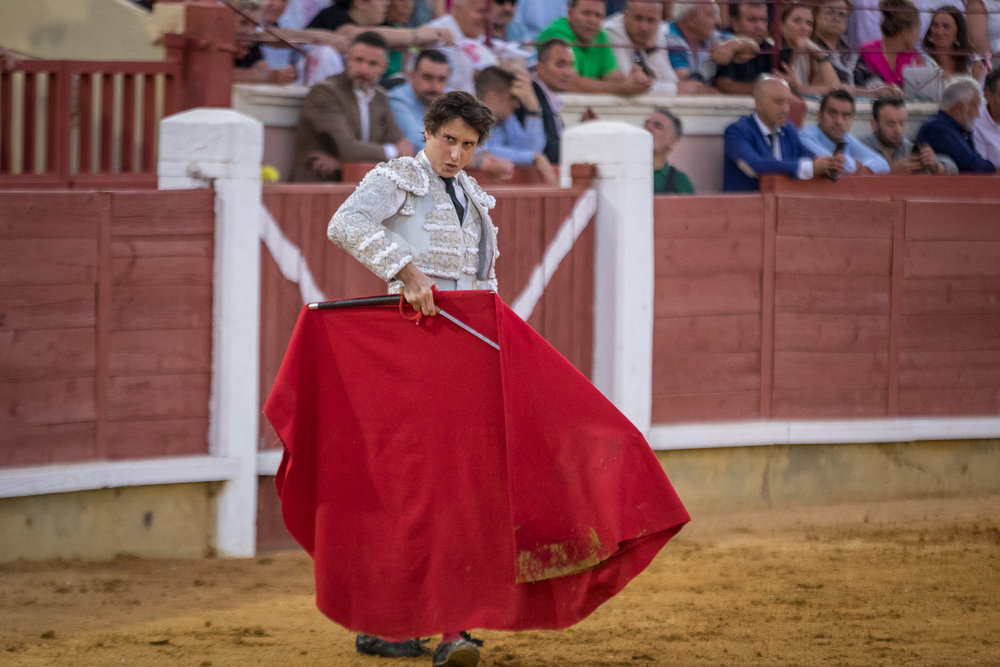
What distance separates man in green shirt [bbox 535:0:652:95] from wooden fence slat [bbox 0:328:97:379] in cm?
332

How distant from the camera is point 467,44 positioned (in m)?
6.69

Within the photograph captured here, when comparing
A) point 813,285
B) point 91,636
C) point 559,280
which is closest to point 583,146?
point 559,280

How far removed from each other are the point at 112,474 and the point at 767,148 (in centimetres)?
383

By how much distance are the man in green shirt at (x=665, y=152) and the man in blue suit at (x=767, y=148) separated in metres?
0.26

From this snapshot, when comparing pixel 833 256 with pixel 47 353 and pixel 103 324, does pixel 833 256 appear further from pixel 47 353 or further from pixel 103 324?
pixel 47 353

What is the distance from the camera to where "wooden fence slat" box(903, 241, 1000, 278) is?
6602 millimetres

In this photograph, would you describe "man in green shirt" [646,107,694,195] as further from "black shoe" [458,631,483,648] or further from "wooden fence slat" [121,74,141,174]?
"black shoe" [458,631,483,648]

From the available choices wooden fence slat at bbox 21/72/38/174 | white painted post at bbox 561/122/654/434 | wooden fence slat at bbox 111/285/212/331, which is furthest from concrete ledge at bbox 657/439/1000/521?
wooden fence slat at bbox 21/72/38/174

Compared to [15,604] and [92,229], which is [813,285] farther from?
[15,604]

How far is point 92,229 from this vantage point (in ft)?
15.6

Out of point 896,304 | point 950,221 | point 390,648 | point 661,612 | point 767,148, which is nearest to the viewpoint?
point 390,648

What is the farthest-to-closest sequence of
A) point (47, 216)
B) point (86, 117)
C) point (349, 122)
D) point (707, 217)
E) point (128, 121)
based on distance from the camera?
point (707, 217) < point (349, 122) < point (128, 121) < point (86, 117) < point (47, 216)

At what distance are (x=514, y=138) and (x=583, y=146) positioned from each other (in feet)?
2.15

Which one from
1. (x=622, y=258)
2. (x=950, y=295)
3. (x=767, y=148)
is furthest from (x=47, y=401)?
(x=950, y=295)
